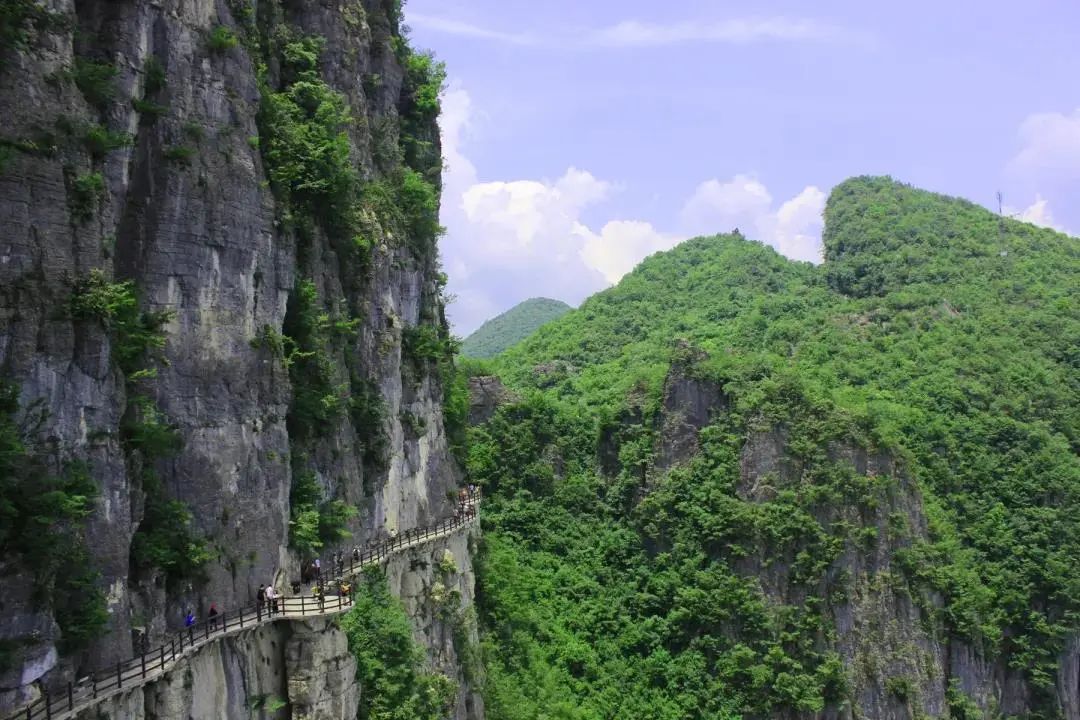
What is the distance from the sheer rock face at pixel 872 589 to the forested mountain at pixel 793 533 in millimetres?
132

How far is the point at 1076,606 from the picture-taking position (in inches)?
2362

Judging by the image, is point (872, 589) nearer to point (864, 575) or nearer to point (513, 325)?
point (864, 575)

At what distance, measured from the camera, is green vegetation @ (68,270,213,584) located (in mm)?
20344

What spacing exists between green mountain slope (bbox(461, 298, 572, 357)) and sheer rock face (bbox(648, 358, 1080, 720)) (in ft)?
272

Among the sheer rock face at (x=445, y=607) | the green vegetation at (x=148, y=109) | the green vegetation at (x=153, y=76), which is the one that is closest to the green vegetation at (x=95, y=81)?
the green vegetation at (x=148, y=109)

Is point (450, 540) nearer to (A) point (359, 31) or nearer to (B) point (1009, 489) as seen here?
(A) point (359, 31)

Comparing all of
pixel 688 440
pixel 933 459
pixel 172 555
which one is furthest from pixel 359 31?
pixel 933 459

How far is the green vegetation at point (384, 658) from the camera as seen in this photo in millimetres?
29781

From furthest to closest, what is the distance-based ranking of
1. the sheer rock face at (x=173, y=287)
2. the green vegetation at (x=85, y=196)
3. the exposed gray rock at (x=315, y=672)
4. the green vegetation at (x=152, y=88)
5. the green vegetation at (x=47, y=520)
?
the exposed gray rock at (x=315, y=672) → the green vegetation at (x=152, y=88) → the green vegetation at (x=85, y=196) → the sheer rock face at (x=173, y=287) → the green vegetation at (x=47, y=520)

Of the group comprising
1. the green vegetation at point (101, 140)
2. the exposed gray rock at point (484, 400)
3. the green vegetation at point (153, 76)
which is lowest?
the exposed gray rock at point (484, 400)

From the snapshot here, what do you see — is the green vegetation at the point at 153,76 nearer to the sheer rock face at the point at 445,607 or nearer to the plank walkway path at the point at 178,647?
the plank walkway path at the point at 178,647

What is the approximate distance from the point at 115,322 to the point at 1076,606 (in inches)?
2407

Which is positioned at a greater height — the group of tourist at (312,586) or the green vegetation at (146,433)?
the green vegetation at (146,433)

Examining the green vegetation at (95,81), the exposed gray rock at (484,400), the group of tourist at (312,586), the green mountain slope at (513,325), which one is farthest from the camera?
the green mountain slope at (513,325)
